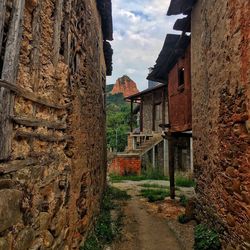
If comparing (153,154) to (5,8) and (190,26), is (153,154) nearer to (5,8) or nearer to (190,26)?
(190,26)

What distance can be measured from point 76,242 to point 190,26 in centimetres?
610

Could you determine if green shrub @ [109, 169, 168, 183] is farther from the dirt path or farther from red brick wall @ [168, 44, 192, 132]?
the dirt path

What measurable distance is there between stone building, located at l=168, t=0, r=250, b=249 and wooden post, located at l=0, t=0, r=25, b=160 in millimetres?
2780

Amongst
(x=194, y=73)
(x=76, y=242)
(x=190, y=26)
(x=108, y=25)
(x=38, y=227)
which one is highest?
(x=108, y=25)

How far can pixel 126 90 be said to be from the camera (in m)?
47.1

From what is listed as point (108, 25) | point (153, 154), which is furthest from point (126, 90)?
point (108, 25)

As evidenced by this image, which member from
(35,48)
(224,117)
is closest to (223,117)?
(224,117)

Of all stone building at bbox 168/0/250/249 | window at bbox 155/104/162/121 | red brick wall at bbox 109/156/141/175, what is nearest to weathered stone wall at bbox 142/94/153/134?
window at bbox 155/104/162/121

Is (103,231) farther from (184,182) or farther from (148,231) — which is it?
(184,182)

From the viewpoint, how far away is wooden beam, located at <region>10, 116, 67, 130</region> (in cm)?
242

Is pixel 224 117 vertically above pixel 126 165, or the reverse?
pixel 224 117

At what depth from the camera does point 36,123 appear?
2824 millimetres

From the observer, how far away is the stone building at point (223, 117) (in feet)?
12.5

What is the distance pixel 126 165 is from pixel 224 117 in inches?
496
